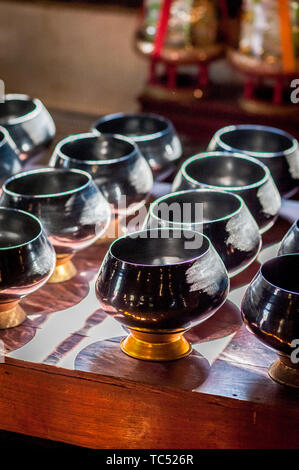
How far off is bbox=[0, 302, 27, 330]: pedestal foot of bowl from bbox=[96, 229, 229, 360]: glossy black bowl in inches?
5.6

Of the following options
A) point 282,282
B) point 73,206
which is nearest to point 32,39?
point 73,206

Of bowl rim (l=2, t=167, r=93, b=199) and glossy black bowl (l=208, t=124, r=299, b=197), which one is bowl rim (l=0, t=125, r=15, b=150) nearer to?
Answer: bowl rim (l=2, t=167, r=93, b=199)

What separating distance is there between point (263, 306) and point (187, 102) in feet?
6.74

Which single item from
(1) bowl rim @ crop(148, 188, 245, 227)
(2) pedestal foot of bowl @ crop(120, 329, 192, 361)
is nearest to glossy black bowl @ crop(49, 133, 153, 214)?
(1) bowl rim @ crop(148, 188, 245, 227)

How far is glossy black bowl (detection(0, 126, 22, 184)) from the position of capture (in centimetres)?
142

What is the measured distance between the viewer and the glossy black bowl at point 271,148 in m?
1.46

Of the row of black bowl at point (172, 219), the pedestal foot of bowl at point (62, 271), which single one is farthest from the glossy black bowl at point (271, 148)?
the pedestal foot of bowl at point (62, 271)

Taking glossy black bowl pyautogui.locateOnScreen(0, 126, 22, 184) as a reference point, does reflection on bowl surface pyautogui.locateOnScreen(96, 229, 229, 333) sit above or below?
above

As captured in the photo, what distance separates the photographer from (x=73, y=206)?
1.19 meters

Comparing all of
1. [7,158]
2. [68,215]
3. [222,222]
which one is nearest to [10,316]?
[68,215]

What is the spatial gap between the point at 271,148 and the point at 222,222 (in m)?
0.55

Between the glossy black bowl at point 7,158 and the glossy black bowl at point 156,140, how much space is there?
0.23m

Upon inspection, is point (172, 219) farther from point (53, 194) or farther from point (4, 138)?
point (4, 138)
